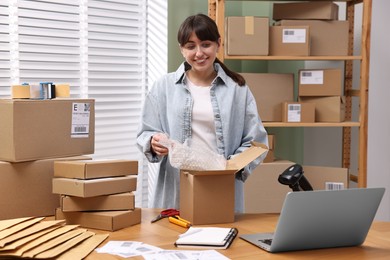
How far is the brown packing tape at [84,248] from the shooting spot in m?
1.52

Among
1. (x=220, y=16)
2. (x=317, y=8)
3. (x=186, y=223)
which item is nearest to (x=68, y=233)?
(x=186, y=223)

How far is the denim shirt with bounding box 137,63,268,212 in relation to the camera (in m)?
2.36

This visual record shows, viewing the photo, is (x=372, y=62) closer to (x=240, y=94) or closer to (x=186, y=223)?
(x=240, y=94)

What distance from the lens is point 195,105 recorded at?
2379mm

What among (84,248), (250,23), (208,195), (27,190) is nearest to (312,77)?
(250,23)

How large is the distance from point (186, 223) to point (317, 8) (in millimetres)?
1917

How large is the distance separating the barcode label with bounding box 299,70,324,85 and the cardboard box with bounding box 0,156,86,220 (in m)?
1.77

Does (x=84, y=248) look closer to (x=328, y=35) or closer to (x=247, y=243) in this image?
(x=247, y=243)

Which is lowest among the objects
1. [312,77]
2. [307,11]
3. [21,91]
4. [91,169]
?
[91,169]

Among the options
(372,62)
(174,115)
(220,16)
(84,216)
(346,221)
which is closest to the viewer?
(346,221)

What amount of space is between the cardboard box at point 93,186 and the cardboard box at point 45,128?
0.56 ft

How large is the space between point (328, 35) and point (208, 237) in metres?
1.97

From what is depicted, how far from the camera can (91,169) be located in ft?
6.12

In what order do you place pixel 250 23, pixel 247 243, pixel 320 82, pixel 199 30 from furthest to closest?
pixel 320 82, pixel 250 23, pixel 199 30, pixel 247 243
